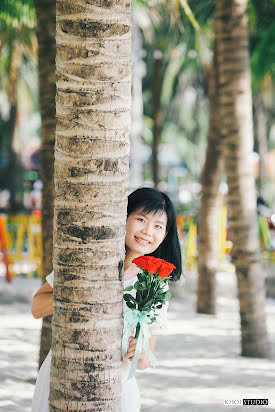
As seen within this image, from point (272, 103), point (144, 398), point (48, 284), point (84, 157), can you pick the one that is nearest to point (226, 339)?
point (144, 398)

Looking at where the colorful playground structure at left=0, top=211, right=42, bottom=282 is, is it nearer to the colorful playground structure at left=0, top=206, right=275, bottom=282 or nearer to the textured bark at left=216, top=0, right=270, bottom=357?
the colorful playground structure at left=0, top=206, right=275, bottom=282

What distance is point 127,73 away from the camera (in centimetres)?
225

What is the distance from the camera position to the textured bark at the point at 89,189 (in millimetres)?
2189

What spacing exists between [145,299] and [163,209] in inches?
21.7

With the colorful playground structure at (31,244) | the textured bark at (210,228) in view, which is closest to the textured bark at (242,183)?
the textured bark at (210,228)

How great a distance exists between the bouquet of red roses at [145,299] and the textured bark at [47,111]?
257cm

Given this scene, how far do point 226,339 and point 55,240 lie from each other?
536cm

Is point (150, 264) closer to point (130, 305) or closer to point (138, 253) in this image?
point (130, 305)

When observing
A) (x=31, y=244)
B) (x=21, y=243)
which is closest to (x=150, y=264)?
(x=31, y=244)

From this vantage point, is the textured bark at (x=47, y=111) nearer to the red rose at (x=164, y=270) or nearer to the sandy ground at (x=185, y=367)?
the sandy ground at (x=185, y=367)

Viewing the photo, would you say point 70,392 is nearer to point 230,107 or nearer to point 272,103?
point 230,107

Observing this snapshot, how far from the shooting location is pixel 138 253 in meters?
2.78

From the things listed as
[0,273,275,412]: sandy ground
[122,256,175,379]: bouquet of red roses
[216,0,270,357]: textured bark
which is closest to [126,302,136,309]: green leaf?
[122,256,175,379]: bouquet of red roses

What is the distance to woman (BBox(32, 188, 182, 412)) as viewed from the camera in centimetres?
260
